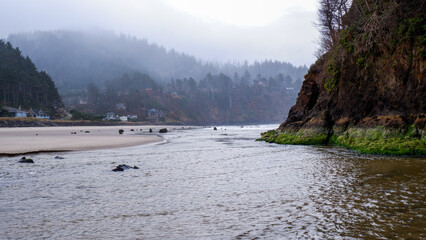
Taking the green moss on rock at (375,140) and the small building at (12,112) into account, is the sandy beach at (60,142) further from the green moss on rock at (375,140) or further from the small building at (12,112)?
the small building at (12,112)

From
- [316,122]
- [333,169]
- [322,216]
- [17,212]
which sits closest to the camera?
[322,216]

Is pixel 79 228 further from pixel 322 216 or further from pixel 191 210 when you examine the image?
pixel 322 216

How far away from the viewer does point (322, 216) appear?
22.9 feet

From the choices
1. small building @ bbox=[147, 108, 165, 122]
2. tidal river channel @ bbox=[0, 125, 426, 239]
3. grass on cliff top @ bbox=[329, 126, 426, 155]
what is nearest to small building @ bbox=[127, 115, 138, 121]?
small building @ bbox=[147, 108, 165, 122]

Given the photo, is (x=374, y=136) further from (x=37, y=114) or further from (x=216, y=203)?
(x=37, y=114)

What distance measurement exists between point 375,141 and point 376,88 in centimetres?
600

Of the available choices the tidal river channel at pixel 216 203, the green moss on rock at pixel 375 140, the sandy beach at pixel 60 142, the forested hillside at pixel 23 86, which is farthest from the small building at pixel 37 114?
the green moss on rock at pixel 375 140

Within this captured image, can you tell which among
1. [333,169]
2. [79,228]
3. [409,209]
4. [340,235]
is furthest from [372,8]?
[79,228]

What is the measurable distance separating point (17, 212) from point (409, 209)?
33.8 ft

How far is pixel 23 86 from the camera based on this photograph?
104938 mm

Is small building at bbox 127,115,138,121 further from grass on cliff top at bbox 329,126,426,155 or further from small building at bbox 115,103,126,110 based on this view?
grass on cliff top at bbox 329,126,426,155

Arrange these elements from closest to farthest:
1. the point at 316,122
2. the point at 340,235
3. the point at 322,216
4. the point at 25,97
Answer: the point at 340,235, the point at 322,216, the point at 316,122, the point at 25,97

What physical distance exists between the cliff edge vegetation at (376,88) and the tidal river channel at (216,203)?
7196mm

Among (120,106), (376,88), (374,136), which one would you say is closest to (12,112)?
(120,106)
